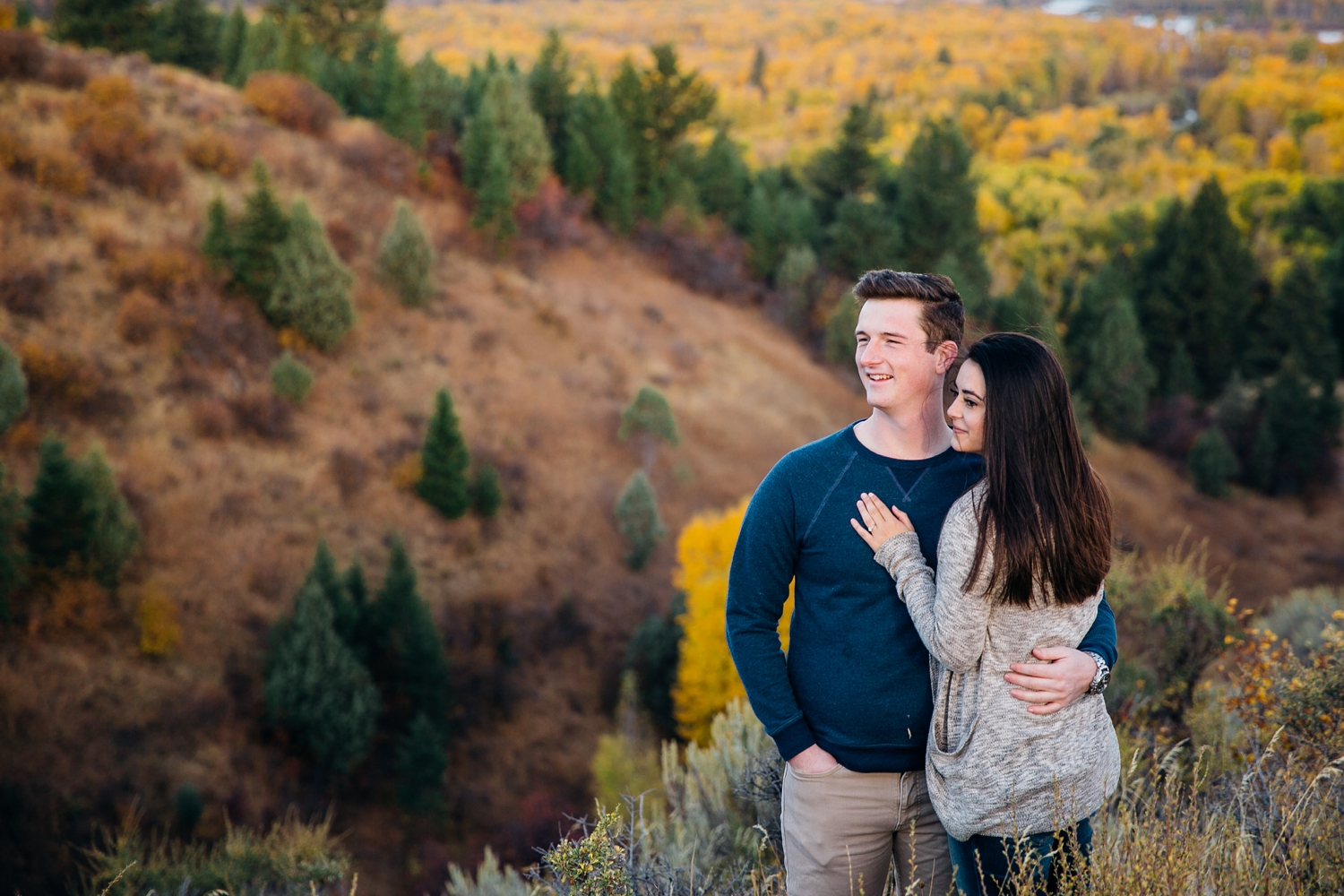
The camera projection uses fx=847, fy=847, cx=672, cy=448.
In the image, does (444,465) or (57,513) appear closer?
(57,513)

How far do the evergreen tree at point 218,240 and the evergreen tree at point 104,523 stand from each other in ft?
25.4

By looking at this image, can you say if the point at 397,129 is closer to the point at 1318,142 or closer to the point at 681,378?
the point at 681,378

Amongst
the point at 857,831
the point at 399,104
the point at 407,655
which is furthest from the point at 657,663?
the point at 399,104

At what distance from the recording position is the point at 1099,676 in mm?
2174

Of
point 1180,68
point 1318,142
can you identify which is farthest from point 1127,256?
point 1180,68

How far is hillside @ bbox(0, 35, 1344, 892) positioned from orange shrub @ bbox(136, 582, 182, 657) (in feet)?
0.75

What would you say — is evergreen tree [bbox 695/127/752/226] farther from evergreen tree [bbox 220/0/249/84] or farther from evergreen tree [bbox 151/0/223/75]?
evergreen tree [bbox 151/0/223/75]

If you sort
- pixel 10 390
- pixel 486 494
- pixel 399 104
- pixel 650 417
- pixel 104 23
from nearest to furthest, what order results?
pixel 10 390
pixel 486 494
pixel 650 417
pixel 104 23
pixel 399 104

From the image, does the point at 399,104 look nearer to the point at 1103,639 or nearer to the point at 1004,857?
the point at 1103,639

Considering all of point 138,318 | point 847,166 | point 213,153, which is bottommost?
point 138,318

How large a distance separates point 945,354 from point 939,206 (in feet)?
119

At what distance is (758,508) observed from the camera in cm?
244

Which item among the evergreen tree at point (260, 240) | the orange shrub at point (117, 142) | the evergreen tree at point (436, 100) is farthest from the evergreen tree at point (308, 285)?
the evergreen tree at point (436, 100)

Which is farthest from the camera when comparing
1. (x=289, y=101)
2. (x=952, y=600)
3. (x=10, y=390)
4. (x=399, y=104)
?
(x=399, y=104)
